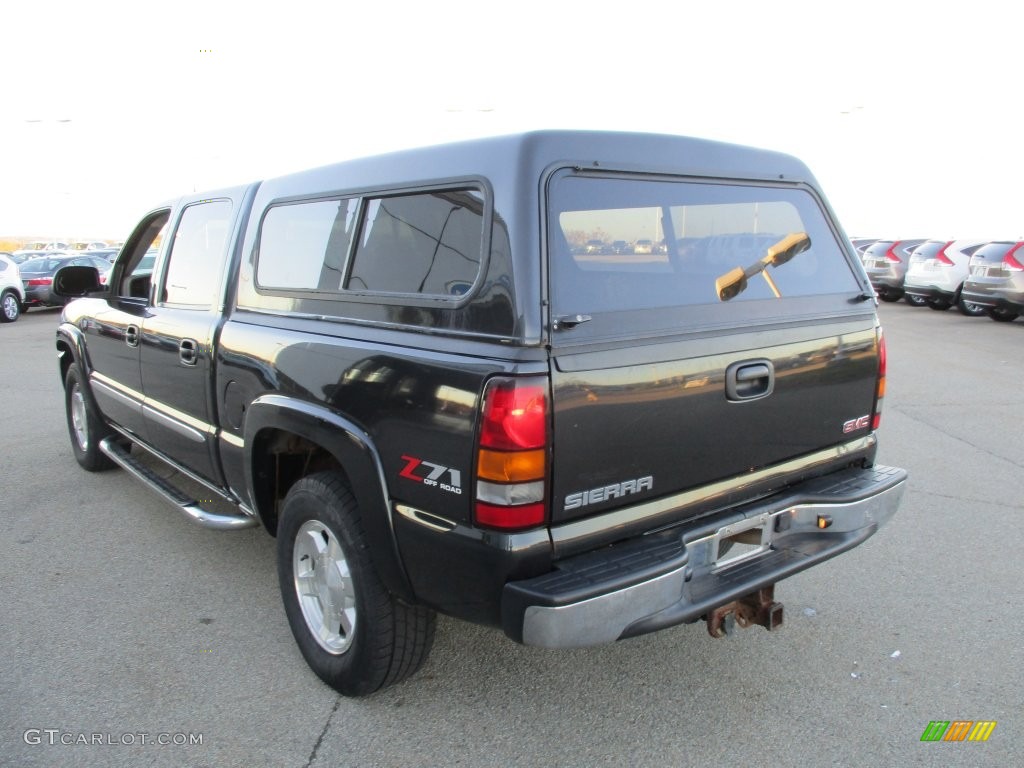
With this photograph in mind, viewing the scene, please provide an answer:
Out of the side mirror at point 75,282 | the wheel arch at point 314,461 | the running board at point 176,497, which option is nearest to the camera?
the wheel arch at point 314,461

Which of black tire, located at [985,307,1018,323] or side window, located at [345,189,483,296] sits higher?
side window, located at [345,189,483,296]

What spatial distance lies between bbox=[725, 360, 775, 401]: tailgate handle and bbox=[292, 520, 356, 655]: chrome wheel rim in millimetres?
1493

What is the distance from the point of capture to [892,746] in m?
2.72

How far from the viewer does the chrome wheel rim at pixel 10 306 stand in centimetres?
1786

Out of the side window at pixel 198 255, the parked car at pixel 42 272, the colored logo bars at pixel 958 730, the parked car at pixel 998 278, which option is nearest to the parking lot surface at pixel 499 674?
the colored logo bars at pixel 958 730

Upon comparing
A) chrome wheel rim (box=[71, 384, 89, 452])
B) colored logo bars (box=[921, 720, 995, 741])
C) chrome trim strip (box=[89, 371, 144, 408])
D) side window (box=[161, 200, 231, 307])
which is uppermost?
side window (box=[161, 200, 231, 307])

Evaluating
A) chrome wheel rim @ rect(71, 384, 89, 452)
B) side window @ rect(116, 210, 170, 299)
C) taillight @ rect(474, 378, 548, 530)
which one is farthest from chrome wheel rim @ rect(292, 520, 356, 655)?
chrome wheel rim @ rect(71, 384, 89, 452)

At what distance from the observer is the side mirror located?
495 centimetres

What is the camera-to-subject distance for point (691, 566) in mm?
2662

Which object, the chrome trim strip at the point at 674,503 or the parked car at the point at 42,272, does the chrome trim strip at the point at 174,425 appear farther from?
the parked car at the point at 42,272

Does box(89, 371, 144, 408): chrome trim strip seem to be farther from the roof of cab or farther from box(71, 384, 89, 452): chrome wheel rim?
the roof of cab

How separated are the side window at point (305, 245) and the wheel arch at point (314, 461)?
0.51 metres

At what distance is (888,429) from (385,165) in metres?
5.61

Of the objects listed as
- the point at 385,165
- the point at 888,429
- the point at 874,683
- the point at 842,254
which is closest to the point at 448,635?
the point at 874,683
